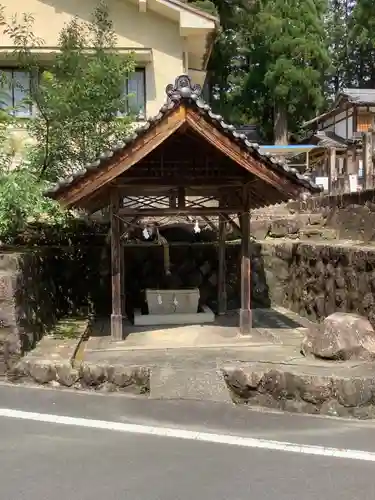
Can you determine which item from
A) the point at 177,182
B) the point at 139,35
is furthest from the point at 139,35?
the point at 177,182

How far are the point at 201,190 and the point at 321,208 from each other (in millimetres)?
7215

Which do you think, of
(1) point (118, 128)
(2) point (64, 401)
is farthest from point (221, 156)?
(2) point (64, 401)

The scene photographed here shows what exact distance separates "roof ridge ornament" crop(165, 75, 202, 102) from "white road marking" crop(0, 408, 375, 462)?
465 centimetres

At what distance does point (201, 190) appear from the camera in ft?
35.3

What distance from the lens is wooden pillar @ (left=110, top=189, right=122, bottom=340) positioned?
9.77 meters

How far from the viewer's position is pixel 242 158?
8852 millimetres

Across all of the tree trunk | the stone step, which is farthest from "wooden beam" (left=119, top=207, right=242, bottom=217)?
the tree trunk

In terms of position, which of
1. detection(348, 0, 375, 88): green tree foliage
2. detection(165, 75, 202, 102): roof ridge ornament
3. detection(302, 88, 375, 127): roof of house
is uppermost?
detection(348, 0, 375, 88): green tree foliage

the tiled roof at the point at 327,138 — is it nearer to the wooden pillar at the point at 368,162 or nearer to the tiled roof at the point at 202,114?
the wooden pillar at the point at 368,162

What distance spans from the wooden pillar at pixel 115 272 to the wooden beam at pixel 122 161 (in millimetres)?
1029

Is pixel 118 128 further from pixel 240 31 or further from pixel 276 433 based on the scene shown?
pixel 240 31

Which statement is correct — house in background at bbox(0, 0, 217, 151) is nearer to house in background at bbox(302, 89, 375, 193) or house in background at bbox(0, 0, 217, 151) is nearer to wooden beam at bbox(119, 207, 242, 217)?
house in background at bbox(302, 89, 375, 193)

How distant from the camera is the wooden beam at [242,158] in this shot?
852 cm

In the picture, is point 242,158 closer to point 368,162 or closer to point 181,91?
point 181,91
